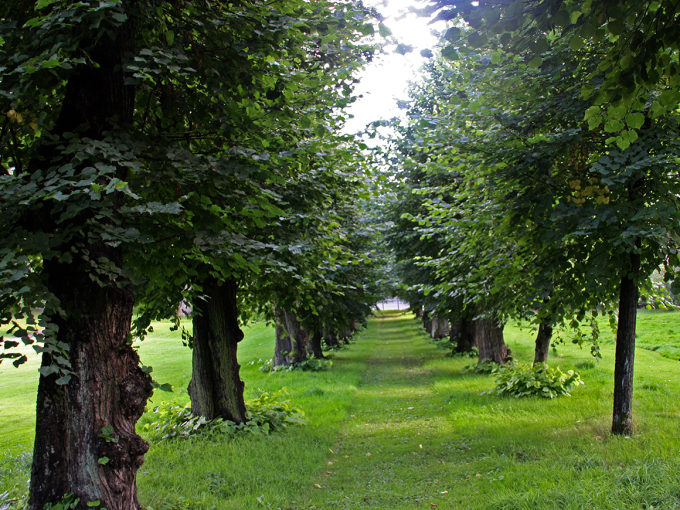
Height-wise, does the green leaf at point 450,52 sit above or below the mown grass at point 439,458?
above

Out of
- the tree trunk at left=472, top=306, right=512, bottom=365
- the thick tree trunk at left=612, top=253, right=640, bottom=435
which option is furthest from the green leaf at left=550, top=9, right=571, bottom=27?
the tree trunk at left=472, top=306, right=512, bottom=365

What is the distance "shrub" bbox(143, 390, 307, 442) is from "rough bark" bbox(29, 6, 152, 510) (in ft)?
13.6

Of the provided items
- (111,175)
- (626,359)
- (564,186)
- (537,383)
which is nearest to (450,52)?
(111,175)

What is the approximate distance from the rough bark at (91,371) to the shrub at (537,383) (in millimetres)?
8220

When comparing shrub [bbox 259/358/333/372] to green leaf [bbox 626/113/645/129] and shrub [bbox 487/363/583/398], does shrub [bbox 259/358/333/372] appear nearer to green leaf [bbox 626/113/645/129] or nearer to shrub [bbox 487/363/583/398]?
shrub [bbox 487/363/583/398]

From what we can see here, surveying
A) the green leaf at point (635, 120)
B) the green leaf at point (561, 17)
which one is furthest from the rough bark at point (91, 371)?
the green leaf at point (635, 120)

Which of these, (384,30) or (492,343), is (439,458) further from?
(492,343)

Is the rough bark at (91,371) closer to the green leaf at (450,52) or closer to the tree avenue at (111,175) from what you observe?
the tree avenue at (111,175)

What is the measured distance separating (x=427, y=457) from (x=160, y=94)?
6034 millimetres

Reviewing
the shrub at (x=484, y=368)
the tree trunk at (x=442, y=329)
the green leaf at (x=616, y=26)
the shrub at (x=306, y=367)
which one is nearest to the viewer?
the green leaf at (x=616, y=26)

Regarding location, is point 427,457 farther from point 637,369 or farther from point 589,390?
point 637,369

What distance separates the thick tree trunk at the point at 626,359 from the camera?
6758 millimetres

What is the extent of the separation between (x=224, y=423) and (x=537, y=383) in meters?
6.33

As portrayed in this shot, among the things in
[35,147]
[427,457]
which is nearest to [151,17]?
[35,147]
